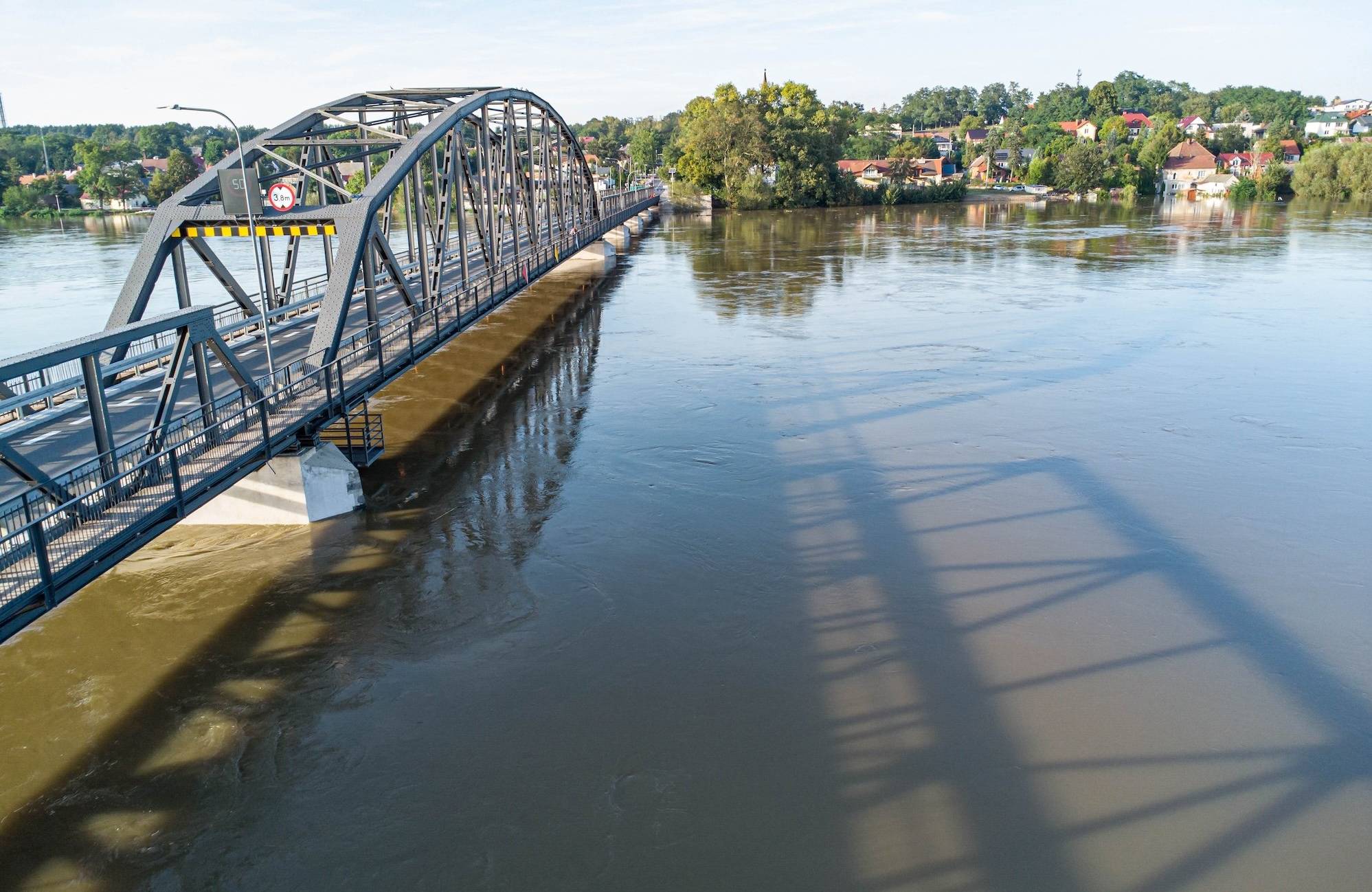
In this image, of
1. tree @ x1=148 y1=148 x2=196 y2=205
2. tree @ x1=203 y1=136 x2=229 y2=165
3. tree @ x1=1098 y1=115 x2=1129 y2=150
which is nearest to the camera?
tree @ x1=148 y1=148 x2=196 y2=205

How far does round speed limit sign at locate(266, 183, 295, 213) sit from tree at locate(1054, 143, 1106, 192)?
10562cm

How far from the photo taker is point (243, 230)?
17.9 m

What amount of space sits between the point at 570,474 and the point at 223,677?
851 centimetres

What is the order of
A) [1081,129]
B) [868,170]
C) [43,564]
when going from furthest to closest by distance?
[1081,129]
[868,170]
[43,564]

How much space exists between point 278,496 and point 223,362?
3.36 meters

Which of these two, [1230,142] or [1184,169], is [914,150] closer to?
[1184,169]

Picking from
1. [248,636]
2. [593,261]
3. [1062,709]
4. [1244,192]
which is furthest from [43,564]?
[1244,192]

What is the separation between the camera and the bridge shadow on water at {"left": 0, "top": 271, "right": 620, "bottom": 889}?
9.37 metres

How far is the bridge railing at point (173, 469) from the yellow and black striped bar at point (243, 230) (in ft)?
7.16

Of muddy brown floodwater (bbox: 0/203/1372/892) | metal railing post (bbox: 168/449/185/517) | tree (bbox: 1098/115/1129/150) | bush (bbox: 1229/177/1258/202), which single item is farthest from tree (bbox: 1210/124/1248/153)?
metal railing post (bbox: 168/449/185/517)

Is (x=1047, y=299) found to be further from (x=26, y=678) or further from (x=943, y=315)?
(x=26, y=678)

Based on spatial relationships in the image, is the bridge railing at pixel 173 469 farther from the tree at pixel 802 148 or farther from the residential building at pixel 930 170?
the residential building at pixel 930 170

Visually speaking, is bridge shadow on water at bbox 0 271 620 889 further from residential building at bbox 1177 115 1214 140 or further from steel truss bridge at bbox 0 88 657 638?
residential building at bbox 1177 115 1214 140

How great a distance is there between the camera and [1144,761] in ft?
33.7
